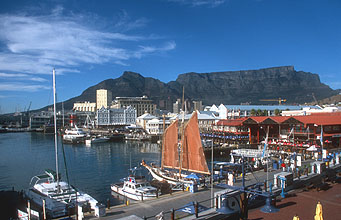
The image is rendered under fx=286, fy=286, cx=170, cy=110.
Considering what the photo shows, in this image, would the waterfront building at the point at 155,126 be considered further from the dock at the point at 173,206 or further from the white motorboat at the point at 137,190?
the dock at the point at 173,206

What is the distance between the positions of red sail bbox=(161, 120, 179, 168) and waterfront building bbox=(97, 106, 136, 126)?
384 feet

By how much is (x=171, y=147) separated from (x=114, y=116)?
123 metres

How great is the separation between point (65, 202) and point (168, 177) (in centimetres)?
1202

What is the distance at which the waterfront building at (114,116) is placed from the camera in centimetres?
14938

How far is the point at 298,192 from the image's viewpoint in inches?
752

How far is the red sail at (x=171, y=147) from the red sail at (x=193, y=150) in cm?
223

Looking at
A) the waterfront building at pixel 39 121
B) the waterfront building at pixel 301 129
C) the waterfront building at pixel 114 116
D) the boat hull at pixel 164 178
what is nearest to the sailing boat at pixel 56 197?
the boat hull at pixel 164 178

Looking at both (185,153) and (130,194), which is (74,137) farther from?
(130,194)

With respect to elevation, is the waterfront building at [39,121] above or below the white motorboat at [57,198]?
above

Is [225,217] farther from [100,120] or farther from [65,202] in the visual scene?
[100,120]

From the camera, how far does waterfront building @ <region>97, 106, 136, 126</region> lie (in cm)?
14938

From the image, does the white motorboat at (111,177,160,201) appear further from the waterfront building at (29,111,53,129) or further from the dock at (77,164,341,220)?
the waterfront building at (29,111,53,129)

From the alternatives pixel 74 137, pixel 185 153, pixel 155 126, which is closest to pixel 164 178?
pixel 185 153

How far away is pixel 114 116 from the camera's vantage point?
15388cm
